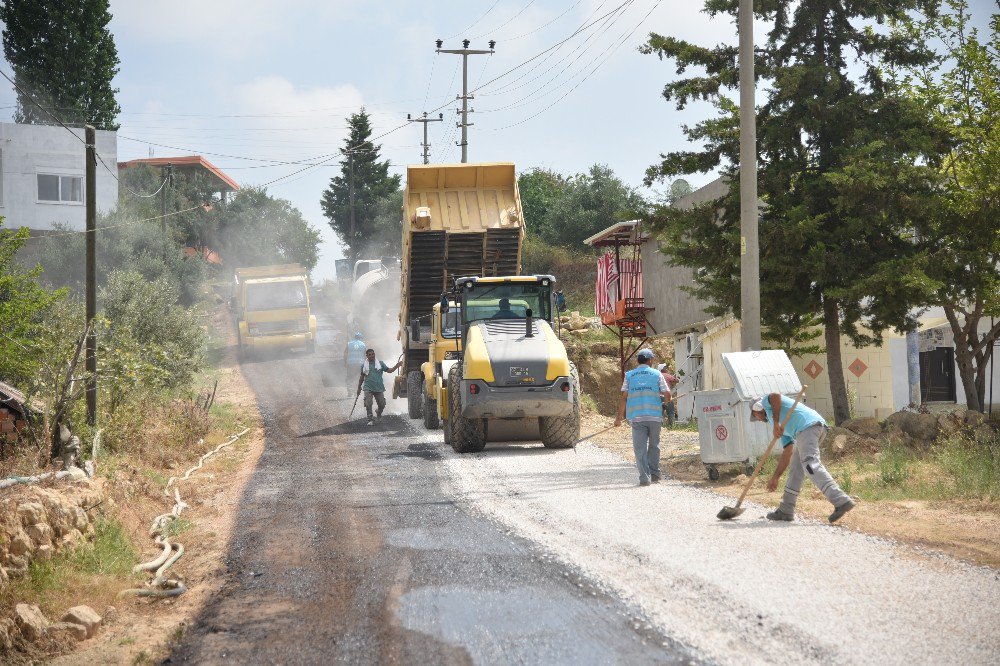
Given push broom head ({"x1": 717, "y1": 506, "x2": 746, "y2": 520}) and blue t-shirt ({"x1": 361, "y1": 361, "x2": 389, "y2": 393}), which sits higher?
blue t-shirt ({"x1": 361, "y1": 361, "x2": 389, "y2": 393})

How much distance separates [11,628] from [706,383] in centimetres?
1841

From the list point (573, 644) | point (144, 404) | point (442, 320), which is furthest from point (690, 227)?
point (573, 644)

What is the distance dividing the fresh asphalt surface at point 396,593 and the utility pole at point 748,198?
15.5 feet

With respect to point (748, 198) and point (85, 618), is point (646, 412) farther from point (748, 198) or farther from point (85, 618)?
point (85, 618)

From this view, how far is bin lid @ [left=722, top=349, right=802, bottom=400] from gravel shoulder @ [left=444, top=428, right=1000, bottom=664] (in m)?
1.37

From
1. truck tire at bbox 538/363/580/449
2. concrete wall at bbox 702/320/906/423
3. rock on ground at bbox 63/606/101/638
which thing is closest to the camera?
rock on ground at bbox 63/606/101/638

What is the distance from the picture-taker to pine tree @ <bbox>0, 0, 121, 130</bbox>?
4831 centimetres

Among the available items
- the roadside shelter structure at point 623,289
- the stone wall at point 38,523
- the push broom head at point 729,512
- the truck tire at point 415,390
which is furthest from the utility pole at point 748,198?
the roadside shelter structure at point 623,289

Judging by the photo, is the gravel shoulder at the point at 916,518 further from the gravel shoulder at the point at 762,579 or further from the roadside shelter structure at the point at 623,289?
the roadside shelter structure at the point at 623,289

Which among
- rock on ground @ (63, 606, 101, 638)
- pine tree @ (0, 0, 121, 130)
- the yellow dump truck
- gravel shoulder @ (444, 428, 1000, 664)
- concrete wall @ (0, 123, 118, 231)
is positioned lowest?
rock on ground @ (63, 606, 101, 638)

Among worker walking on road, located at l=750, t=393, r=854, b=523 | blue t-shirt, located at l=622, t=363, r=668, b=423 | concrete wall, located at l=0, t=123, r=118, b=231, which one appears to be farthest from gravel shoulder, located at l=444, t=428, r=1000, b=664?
concrete wall, located at l=0, t=123, r=118, b=231

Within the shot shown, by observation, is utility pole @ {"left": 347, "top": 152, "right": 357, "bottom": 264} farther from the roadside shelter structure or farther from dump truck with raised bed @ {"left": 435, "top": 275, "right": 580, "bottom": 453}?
dump truck with raised bed @ {"left": 435, "top": 275, "right": 580, "bottom": 453}

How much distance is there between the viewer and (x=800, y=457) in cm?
957

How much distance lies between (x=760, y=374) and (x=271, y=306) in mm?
26578
